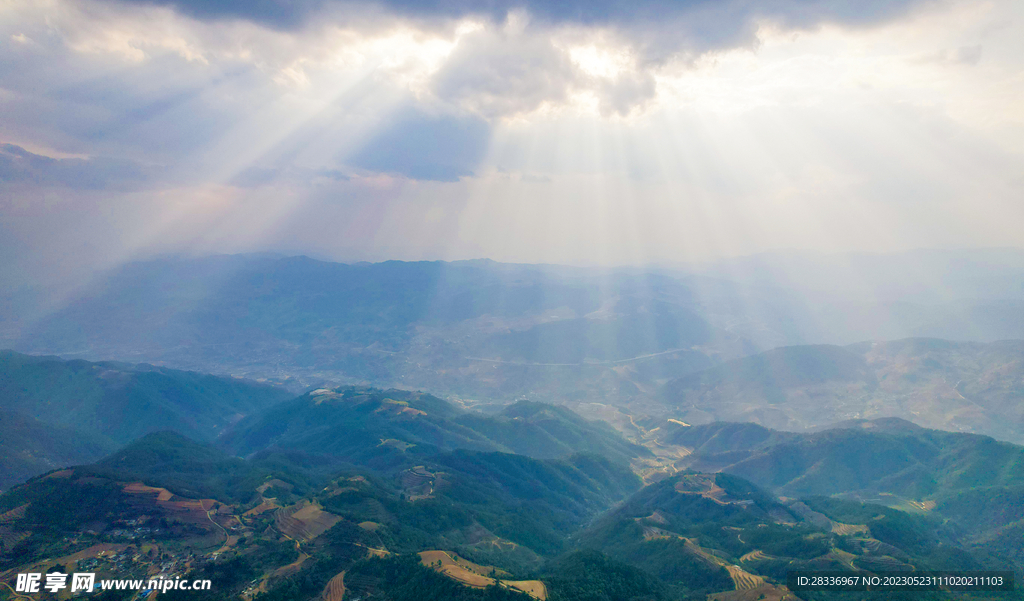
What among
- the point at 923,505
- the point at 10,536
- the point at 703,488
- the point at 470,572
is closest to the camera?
the point at 470,572

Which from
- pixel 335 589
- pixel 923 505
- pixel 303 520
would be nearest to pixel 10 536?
pixel 303 520

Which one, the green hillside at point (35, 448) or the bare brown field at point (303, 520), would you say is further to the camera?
the green hillside at point (35, 448)

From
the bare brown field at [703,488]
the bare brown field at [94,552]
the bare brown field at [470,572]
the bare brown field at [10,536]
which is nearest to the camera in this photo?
the bare brown field at [470,572]

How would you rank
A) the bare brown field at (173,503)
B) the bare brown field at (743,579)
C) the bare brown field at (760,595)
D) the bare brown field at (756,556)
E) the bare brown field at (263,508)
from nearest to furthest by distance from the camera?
the bare brown field at (760,595)
the bare brown field at (743,579)
the bare brown field at (756,556)
the bare brown field at (173,503)
the bare brown field at (263,508)

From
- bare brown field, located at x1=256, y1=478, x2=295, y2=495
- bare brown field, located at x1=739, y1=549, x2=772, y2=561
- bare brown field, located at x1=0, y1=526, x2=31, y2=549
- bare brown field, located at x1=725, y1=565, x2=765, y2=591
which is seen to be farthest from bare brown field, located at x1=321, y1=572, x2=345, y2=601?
bare brown field, located at x1=739, y1=549, x2=772, y2=561

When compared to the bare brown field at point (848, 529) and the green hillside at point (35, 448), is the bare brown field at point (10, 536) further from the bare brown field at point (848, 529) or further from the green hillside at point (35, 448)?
the bare brown field at point (848, 529)

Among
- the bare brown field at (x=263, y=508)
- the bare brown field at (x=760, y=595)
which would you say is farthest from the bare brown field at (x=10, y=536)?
the bare brown field at (x=760, y=595)

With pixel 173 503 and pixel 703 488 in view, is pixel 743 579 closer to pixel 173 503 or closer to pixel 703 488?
pixel 703 488
